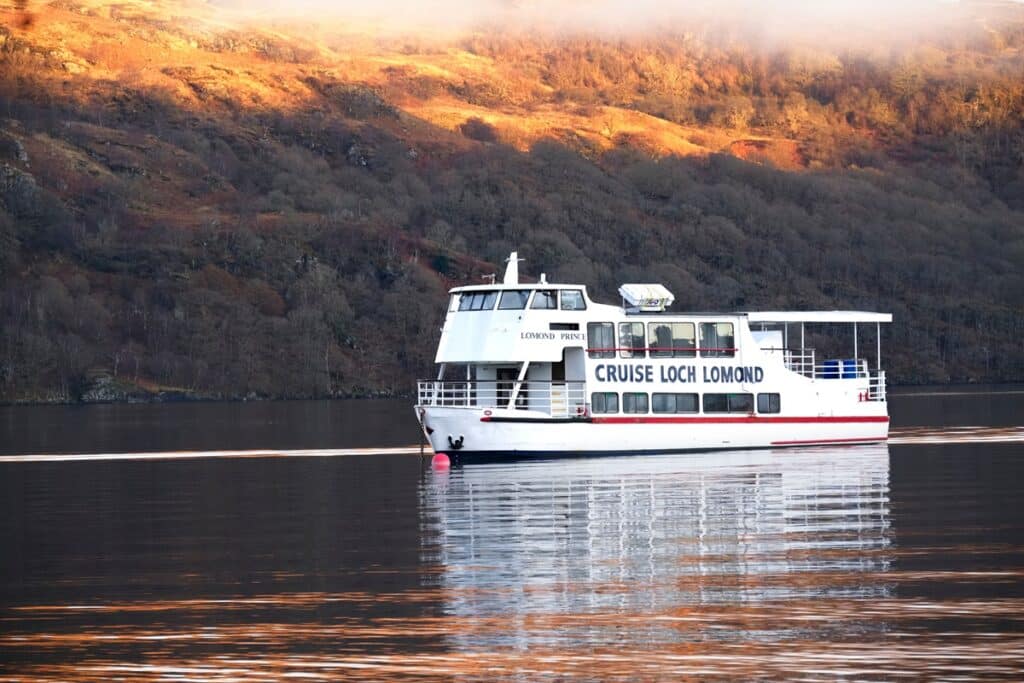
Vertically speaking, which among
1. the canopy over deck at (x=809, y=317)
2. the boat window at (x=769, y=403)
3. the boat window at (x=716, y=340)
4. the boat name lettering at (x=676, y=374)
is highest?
the canopy over deck at (x=809, y=317)

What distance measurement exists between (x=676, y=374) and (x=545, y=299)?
20.7ft

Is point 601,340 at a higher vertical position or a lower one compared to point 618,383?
higher

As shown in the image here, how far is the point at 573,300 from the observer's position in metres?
67.2

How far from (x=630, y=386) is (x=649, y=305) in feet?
11.8

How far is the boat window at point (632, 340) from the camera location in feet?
224

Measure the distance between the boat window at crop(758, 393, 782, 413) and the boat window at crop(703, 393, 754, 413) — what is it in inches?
15.2

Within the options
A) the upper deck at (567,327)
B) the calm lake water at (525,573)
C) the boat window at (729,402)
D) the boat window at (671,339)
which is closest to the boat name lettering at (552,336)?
the upper deck at (567,327)

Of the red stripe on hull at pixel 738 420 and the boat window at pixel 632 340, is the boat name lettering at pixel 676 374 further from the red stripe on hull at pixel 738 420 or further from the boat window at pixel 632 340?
the red stripe on hull at pixel 738 420

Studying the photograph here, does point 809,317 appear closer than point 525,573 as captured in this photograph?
No

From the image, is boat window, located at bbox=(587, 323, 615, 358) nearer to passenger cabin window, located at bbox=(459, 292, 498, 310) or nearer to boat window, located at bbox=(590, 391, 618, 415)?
boat window, located at bbox=(590, 391, 618, 415)

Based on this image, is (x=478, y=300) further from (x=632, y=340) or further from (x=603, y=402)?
(x=632, y=340)

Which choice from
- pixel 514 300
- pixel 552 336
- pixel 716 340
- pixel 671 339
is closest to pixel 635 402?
pixel 671 339

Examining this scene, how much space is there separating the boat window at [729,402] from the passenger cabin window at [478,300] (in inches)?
376

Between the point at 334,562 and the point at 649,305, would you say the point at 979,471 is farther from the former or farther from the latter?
the point at 334,562
